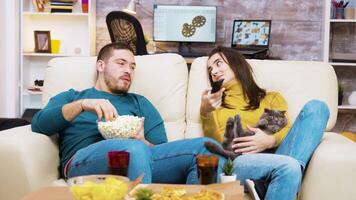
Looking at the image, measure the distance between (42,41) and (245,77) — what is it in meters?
2.91

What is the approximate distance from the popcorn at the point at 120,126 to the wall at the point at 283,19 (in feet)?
10.4

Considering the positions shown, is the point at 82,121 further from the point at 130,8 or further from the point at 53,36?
the point at 53,36

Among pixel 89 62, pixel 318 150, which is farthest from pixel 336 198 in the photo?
pixel 89 62

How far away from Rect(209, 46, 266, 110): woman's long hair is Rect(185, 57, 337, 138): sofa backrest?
0.24 feet

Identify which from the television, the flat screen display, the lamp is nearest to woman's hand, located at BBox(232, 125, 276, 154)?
the flat screen display

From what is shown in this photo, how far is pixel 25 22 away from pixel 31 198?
146 inches

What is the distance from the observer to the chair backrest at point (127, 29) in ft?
13.9

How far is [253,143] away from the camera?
2.12 metres

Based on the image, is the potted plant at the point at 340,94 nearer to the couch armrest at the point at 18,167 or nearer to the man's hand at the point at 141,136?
the man's hand at the point at 141,136

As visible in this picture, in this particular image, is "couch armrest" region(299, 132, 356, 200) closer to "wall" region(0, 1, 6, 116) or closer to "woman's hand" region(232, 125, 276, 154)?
"woman's hand" region(232, 125, 276, 154)

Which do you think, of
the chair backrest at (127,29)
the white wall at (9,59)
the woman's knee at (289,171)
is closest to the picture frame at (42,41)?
the white wall at (9,59)

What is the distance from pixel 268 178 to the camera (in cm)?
187

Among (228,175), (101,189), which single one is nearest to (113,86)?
(228,175)

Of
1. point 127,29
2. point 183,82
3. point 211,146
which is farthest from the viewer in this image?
point 127,29
